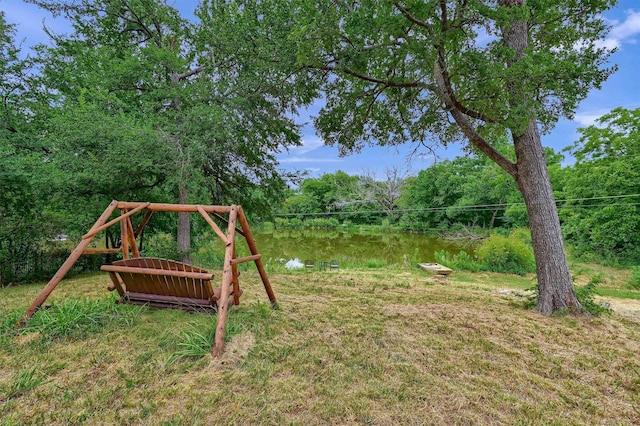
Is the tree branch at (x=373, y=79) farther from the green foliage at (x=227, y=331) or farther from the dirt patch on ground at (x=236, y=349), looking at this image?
the dirt patch on ground at (x=236, y=349)

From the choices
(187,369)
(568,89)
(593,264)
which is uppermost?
(568,89)

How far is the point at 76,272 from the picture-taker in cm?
724

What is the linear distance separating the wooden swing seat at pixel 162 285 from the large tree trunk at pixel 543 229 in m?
4.34

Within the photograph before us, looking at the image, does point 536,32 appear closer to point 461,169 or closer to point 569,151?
point 569,151

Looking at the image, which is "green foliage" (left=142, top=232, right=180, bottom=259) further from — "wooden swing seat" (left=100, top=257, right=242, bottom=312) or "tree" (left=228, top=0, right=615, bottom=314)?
"tree" (left=228, top=0, right=615, bottom=314)

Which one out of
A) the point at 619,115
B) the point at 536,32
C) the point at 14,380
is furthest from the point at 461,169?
the point at 14,380

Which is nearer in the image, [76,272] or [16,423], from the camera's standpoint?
[16,423]

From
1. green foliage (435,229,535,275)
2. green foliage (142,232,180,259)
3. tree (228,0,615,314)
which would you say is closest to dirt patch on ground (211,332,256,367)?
tree (228,0,615,314)

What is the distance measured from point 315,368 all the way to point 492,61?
431 cm

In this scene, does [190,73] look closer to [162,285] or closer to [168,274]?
[162,285]

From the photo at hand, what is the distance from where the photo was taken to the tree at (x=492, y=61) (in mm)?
3607

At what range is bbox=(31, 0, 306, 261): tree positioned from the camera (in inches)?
224

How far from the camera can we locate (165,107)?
296 inches

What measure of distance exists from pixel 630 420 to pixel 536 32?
5987 millimetres
